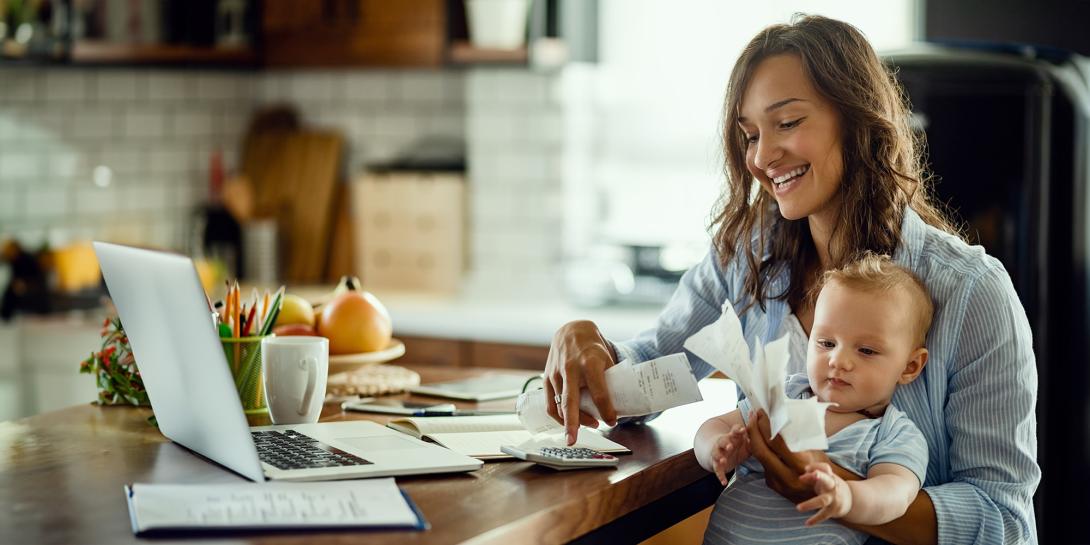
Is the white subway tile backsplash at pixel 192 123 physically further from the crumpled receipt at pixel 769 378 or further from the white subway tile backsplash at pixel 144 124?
the crumpled receipt at pixel 769 378

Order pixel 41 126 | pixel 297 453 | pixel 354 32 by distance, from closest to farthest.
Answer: pixel 297 453, pixel 41 126, pixel 354 32

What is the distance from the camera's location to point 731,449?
5.37ft

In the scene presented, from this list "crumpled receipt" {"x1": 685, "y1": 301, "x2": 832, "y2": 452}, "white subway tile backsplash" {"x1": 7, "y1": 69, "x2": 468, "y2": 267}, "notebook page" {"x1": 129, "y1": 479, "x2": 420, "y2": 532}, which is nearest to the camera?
"notebook page" {"x1": 129, "y1": 479, "x2": 420, "y2": 532}

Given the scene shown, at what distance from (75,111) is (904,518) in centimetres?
332

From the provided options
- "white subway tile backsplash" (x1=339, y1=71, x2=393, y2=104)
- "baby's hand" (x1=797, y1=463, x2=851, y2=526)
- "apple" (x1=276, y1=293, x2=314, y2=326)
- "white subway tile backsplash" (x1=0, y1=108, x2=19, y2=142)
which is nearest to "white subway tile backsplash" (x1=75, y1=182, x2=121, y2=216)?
"white subway tile backsplash" (x1=0, y1=108, x2=19, y2=142)

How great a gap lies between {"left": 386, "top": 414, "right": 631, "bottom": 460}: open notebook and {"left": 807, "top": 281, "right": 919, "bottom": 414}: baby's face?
0.98ft

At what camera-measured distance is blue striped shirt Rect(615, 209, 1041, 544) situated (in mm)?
1718

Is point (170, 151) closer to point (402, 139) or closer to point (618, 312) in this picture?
point (402, 139)

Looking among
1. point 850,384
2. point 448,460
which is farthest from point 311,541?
point 850,384

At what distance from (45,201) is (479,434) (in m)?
2.73

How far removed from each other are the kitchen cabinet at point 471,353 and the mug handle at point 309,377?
173 centimetres

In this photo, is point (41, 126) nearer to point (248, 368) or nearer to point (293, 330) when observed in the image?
point (293, 330)

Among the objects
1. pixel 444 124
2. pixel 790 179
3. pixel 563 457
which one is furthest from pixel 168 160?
pixel 563 457

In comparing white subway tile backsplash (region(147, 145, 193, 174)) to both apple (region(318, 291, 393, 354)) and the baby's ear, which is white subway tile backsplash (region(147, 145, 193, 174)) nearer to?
apple (region(318, 291, 393, 354))
